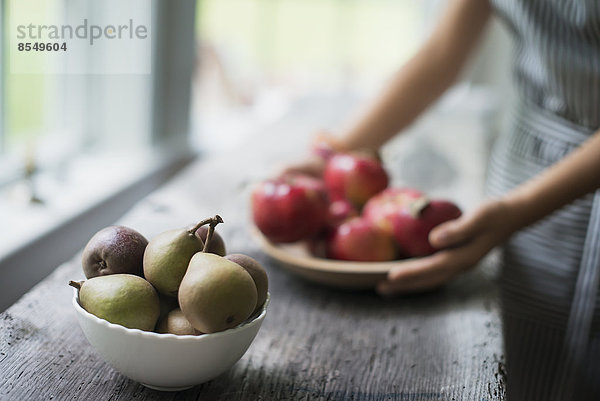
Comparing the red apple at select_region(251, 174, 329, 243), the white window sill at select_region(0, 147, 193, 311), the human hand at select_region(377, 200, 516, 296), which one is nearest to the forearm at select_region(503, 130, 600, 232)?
the human hand at select_region(377, 200, 516, 296)

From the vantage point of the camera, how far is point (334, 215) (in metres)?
0.83

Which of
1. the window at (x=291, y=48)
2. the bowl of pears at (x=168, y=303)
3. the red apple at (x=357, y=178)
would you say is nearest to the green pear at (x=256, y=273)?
the bowl of pears at (x=168, y=303)

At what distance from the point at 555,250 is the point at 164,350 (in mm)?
651

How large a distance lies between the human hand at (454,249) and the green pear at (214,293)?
30cm

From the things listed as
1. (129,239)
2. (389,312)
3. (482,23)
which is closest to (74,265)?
(129,239)

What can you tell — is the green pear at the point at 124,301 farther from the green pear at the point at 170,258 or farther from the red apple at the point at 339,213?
the red apple at the point at 339,213

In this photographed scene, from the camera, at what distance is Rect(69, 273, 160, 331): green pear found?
47 cm

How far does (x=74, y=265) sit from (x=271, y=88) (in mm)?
2404

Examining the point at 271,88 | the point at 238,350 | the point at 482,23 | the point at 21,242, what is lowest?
the point at 271,88

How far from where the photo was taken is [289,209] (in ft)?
2.52

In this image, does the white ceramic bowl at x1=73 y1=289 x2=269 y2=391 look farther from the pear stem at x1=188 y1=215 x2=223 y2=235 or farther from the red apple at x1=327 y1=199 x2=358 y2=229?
→ the red apple at x1=327 y1=199 x2=358 y2=229

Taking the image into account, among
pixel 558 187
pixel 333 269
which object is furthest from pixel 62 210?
pixel 558 187

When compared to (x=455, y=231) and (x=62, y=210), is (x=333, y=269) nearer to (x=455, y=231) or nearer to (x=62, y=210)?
(x=455, y=231)

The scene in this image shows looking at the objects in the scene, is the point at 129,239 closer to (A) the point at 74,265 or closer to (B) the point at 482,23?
(A) the point at 74,265
